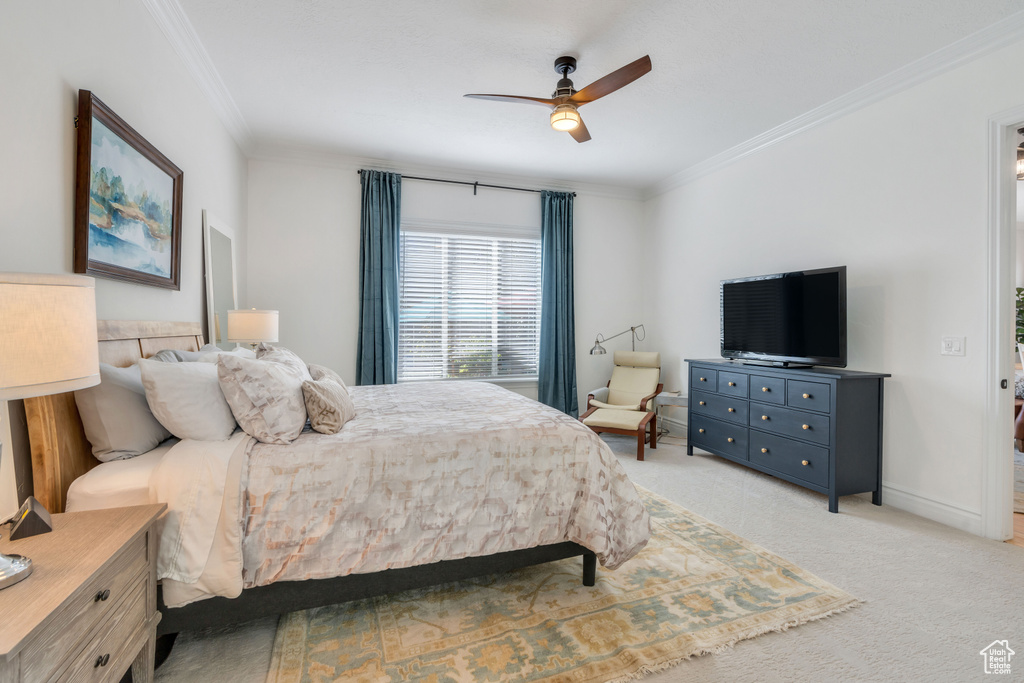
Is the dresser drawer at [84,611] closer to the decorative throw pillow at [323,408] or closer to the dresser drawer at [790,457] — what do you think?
the decorative throw pillow at [323,408]

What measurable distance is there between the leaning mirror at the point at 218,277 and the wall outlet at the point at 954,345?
15.6 ft

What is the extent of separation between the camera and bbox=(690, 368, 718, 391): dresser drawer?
4133 mm

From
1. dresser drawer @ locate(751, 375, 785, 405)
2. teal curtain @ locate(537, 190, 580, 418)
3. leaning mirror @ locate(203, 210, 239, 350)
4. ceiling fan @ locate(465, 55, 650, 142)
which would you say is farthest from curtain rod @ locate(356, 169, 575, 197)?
dresser drawer @ locate(751, 375, 785, 405)

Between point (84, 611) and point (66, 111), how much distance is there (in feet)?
5.75

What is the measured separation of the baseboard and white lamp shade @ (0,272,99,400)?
13.6 feet

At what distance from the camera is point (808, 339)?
137 inches

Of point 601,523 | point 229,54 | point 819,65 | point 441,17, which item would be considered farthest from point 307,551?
point 819,65

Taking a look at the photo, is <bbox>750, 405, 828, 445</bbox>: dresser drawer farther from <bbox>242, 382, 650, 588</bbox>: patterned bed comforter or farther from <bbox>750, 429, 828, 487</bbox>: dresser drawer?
<bbox>242, 382, 650, 588</bbox>: patterned bed comforter

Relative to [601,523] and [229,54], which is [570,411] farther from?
[229,54]

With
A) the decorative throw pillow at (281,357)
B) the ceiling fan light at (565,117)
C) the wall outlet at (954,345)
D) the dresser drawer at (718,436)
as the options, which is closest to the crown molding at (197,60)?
the decorative throw pillow at (281,357)

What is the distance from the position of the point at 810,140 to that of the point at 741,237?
938 mm

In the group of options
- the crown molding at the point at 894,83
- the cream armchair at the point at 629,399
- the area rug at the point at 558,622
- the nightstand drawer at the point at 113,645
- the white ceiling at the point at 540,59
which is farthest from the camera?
the cream armchair at the point at 629,399

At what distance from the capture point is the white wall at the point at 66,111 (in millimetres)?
1494

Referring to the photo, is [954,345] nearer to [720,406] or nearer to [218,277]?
[720,406]
